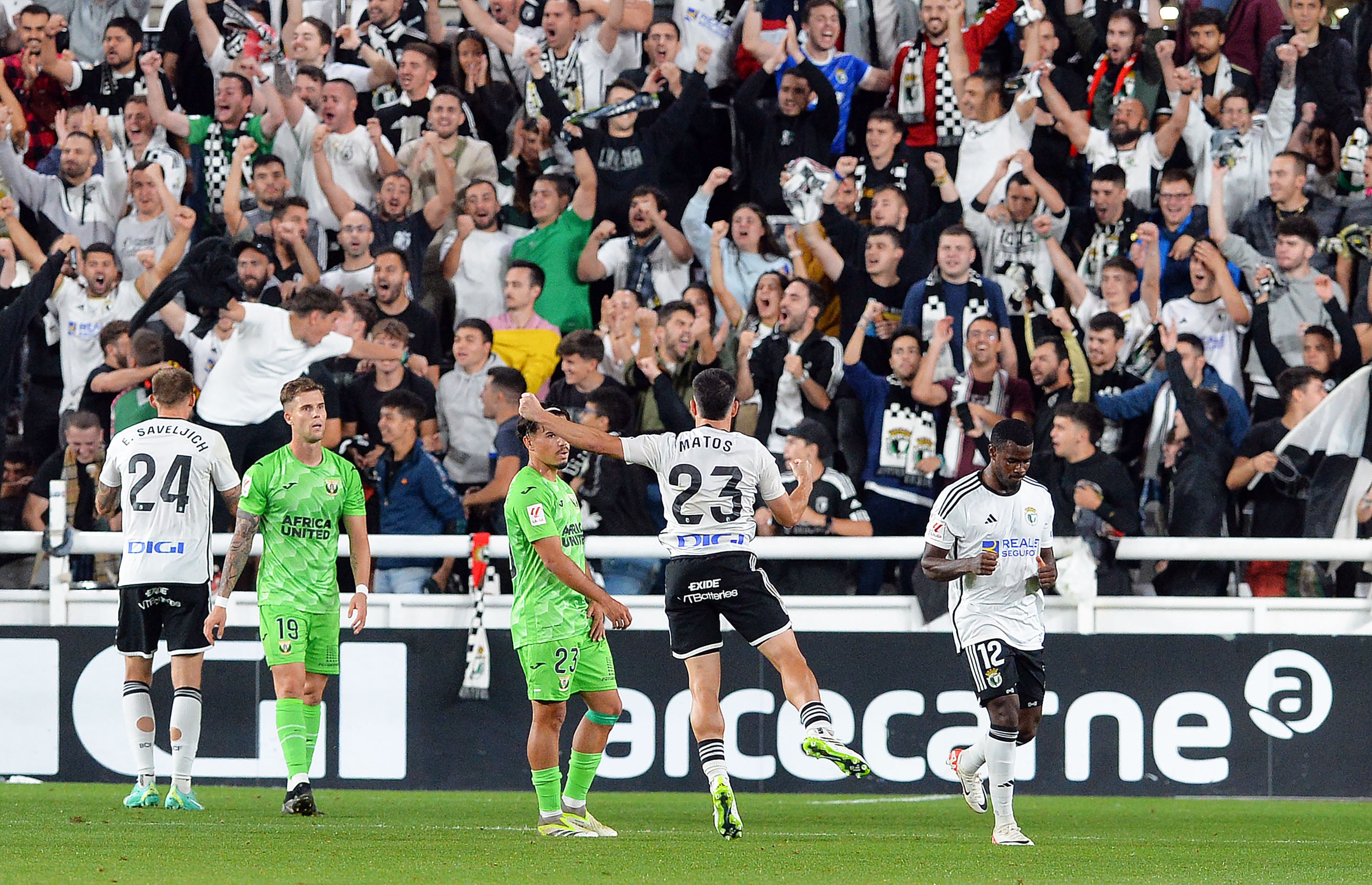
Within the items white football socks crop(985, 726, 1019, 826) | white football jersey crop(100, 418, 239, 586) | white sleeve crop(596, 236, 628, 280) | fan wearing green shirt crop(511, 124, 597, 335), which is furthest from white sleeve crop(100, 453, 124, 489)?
white sleeve crop(596, 236, 628, 280)

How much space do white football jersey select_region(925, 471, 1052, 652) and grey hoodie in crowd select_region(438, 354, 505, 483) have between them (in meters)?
4.76

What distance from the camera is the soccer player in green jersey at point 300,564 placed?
8.53 meters

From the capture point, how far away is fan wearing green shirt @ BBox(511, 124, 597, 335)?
12797 mm

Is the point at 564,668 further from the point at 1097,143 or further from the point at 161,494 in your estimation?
the point at 1097,143

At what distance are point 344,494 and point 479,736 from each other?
9.25ft

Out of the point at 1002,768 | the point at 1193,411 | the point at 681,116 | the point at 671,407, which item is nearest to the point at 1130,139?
the point at 1193,411

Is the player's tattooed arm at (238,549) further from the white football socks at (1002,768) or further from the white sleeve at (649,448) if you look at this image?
the white football socks at (1002,768)

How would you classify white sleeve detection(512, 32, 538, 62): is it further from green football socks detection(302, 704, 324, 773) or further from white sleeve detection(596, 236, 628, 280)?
green football socks detection(302, 704, 324, 773)

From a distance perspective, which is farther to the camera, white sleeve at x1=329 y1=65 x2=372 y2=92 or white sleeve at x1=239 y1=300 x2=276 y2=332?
white sleeve at x1=329 y1=65 x2=372 y2=92

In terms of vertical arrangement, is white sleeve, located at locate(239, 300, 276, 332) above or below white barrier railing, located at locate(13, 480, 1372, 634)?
above

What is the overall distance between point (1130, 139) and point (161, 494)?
7.90 metres

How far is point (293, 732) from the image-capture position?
8531 millimetres

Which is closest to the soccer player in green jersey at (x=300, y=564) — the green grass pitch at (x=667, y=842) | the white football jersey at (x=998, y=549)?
the green grass pitch at (x=667, y=842)

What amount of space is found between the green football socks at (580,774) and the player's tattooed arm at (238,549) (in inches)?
80.6
